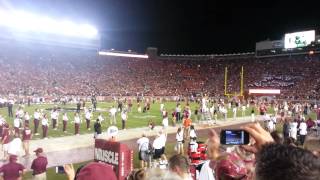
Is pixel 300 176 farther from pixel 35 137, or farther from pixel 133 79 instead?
pixel 133 79

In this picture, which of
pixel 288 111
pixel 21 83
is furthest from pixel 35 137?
pixel 21 83

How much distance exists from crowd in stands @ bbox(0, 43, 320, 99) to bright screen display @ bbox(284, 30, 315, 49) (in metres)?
3.66

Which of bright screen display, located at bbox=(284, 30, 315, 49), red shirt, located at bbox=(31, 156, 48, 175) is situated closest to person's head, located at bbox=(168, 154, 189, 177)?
red shirt, located at bbox=(31, 156, 48, 175)

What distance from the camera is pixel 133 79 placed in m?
74.6

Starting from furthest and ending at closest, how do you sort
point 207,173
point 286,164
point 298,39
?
1. point 298,39
2. point 207,173
3. point 286,164

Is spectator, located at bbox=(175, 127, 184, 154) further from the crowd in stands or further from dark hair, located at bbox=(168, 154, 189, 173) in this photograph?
the crowd in stands

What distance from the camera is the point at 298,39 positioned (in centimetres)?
7306

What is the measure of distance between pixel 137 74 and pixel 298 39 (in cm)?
3012

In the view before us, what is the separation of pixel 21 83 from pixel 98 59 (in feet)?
69.8

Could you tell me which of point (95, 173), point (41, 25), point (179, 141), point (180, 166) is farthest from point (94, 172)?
point (41, 25)

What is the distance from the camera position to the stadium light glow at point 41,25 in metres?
60.3

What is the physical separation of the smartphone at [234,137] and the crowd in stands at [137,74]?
172 feet

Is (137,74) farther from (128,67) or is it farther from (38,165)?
(38,165)

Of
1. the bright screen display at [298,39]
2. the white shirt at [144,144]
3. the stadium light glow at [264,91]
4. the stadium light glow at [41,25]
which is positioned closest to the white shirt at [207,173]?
the white shirt at [144,144]
